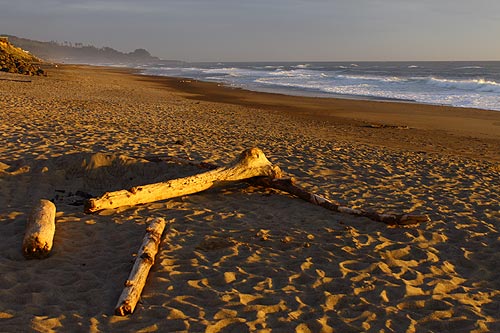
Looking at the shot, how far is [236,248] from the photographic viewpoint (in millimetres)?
5133

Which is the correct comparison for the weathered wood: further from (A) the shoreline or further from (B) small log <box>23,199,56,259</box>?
(A) the shoreline

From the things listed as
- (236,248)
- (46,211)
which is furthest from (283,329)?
(46,211)

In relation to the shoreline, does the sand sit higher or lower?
lower

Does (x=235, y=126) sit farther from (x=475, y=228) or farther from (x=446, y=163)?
(x=475, y=228)

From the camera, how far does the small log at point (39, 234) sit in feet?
15.3

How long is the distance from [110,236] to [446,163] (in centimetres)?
805

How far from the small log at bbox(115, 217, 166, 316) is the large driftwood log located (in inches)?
37.3

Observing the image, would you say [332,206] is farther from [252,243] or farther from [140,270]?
[140,270]

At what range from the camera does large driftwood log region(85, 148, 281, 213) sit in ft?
19.7

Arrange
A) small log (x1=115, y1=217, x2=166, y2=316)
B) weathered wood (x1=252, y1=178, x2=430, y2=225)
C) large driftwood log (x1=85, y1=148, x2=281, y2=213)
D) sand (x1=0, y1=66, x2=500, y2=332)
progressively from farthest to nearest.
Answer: large driftwood log (x1=85, y1=148, x2=281, y2=213)
weathered wood (x1=252, y1=178, x2=430, y2=225)
sand (x1=0, y1=66, x2=500, y2=332)
small log (x1=115, y1=217, x2=166, y2=316)

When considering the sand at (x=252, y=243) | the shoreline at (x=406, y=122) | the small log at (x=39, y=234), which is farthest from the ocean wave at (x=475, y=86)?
the small log at (x=39, y=234)

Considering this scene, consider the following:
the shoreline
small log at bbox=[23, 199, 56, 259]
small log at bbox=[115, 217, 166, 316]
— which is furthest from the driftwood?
the shoreline

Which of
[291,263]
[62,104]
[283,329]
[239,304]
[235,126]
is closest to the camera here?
[283,329]

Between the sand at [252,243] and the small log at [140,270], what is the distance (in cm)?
10
